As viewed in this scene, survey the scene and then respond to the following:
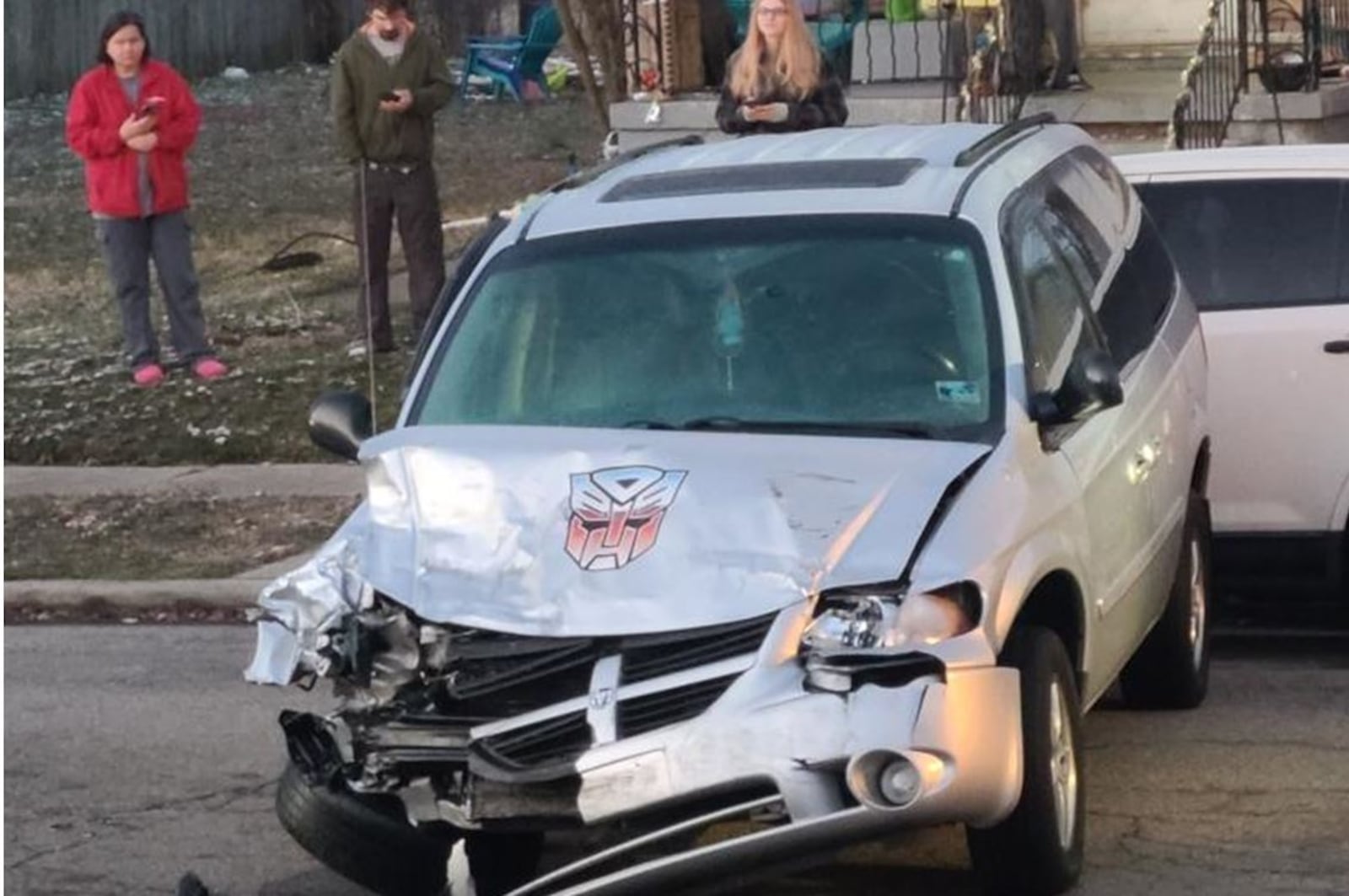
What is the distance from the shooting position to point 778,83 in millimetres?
12305

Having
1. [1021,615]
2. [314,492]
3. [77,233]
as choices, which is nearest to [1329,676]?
[1021,615]

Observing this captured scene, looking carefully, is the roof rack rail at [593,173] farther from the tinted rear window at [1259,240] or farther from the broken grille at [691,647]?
the tinted rear window at [1259,240]

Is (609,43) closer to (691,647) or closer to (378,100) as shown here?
(378,100)

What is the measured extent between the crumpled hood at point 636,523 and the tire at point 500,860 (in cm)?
68

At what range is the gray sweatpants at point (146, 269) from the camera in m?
14.9

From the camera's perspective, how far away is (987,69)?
1683 cm

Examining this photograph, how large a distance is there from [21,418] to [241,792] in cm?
722

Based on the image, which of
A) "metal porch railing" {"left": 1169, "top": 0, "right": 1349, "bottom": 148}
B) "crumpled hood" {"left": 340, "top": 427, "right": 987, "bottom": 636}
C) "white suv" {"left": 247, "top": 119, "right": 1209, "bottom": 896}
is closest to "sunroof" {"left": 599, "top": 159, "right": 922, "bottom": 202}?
"white suv" {"left": 247, "top": 119, "right": 1209, "bottom": 896}

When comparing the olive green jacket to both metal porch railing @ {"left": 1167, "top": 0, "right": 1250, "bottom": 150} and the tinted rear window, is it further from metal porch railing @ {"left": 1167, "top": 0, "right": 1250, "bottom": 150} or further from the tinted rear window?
the tinted rear window

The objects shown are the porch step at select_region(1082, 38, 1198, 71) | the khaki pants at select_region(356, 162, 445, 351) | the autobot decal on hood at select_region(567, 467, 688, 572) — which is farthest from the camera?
the porch step at select_region(1082, 38, 1198, 71)

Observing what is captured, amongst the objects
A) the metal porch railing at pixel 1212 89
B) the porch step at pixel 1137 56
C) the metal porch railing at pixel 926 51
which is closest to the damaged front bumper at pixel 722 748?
the metal porch railing at pixel 1212 89

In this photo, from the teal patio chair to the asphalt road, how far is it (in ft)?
67.0

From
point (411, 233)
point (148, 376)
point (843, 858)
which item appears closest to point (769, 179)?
point (843, 858)

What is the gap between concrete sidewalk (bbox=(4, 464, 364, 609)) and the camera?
36.6 ft
